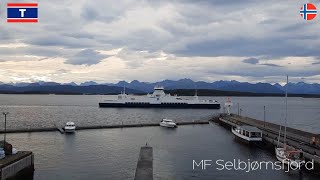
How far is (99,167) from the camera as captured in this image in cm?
3622

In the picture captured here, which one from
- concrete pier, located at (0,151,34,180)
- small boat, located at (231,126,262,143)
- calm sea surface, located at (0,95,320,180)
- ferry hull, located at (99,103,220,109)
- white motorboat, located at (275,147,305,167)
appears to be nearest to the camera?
concrete pier, located at (0,151,34,180)

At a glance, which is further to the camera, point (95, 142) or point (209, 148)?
point (95, 142)

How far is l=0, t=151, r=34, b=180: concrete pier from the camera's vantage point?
27.1 m

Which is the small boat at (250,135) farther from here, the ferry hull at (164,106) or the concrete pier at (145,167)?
the ferry hull at (164,106)

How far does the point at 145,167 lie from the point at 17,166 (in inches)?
458

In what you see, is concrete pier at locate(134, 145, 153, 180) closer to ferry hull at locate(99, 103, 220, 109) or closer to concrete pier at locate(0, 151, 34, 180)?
concrete pier at locate(0, 151, 34, 180)

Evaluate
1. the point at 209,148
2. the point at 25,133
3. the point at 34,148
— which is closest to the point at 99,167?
the point at 34,148

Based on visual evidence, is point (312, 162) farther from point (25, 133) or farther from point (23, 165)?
point (25, 133)

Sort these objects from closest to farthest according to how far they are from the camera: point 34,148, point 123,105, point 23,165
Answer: point 23,165 → point 34,148 → point 123,105

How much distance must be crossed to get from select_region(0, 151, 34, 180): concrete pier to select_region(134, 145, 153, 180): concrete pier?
10.4 m

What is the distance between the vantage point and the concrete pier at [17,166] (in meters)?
27.1

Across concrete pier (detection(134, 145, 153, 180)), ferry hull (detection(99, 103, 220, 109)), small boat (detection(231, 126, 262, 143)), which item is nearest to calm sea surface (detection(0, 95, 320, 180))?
→ concrete pier (detection(134, 145, 153, 180))

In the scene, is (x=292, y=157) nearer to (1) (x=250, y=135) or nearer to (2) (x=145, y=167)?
(1) (x=250, y=135)

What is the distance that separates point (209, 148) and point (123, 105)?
10227cm
